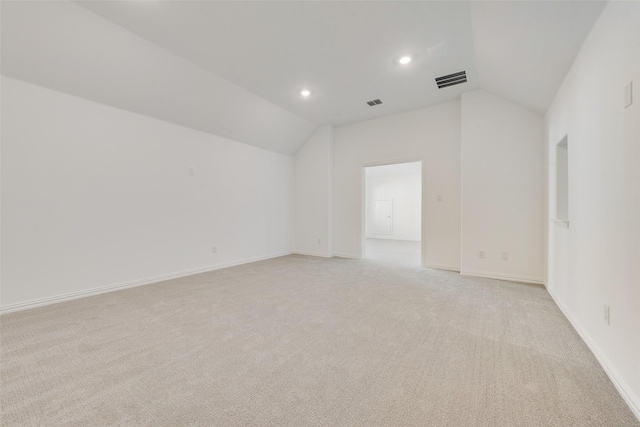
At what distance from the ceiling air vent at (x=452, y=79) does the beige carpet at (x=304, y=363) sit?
3.06m

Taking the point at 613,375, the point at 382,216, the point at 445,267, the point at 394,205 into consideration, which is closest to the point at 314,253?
the point at 445,267

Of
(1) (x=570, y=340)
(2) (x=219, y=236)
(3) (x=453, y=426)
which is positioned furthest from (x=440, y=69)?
(2) (x=219, y=236)

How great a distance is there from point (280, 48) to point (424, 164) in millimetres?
3245

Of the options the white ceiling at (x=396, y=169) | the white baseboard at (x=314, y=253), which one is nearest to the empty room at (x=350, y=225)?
the white baseboard at (x=314, y=253)

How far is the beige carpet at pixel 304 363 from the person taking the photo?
1.33 meters

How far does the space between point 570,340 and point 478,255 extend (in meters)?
2.14

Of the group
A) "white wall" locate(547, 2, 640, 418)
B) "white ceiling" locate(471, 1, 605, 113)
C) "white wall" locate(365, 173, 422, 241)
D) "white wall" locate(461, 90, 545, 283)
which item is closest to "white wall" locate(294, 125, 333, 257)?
"white wall" locate(461, 90, 545, 283)

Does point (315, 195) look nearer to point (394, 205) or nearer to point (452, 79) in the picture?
point (452, 79)

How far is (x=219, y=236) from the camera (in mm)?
4891

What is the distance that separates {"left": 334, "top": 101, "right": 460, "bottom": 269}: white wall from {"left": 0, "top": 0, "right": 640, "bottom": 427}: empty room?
41mm

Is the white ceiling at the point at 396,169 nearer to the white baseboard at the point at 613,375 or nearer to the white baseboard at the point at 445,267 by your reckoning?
the white baseboard at the point at 445,267

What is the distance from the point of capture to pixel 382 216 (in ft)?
31.7

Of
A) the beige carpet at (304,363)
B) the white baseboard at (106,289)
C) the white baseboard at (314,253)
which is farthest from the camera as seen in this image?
the white baseboard at (314,253)

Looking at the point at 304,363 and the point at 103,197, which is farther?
the point at 103,197
